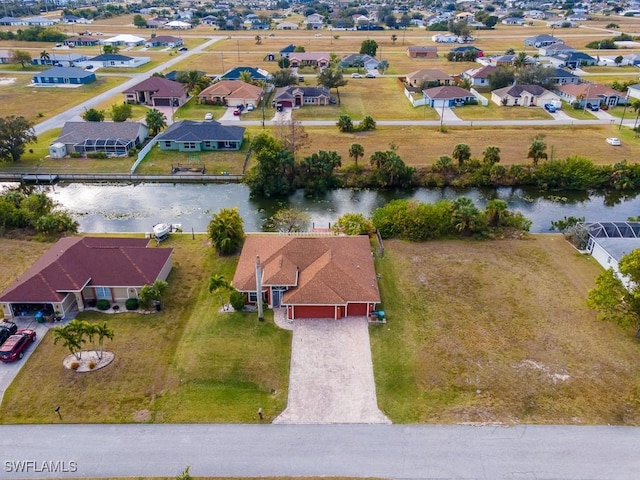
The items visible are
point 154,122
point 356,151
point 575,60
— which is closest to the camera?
point 356,151

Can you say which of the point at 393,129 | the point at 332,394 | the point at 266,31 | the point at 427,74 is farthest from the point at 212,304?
the point at 266,31

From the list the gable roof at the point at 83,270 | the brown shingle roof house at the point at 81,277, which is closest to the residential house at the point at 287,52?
the gable roof at the point at 83,270

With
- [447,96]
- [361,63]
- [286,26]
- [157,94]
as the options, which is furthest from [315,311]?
[286,26]

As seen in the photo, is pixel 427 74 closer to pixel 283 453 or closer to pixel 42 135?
pixel 42 135

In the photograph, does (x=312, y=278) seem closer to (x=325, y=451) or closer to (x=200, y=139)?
(x=325, y=451)

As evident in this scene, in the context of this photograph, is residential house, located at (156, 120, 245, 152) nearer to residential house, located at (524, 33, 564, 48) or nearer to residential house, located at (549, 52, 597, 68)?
residential house, located at (549, 52, 597, 68)
